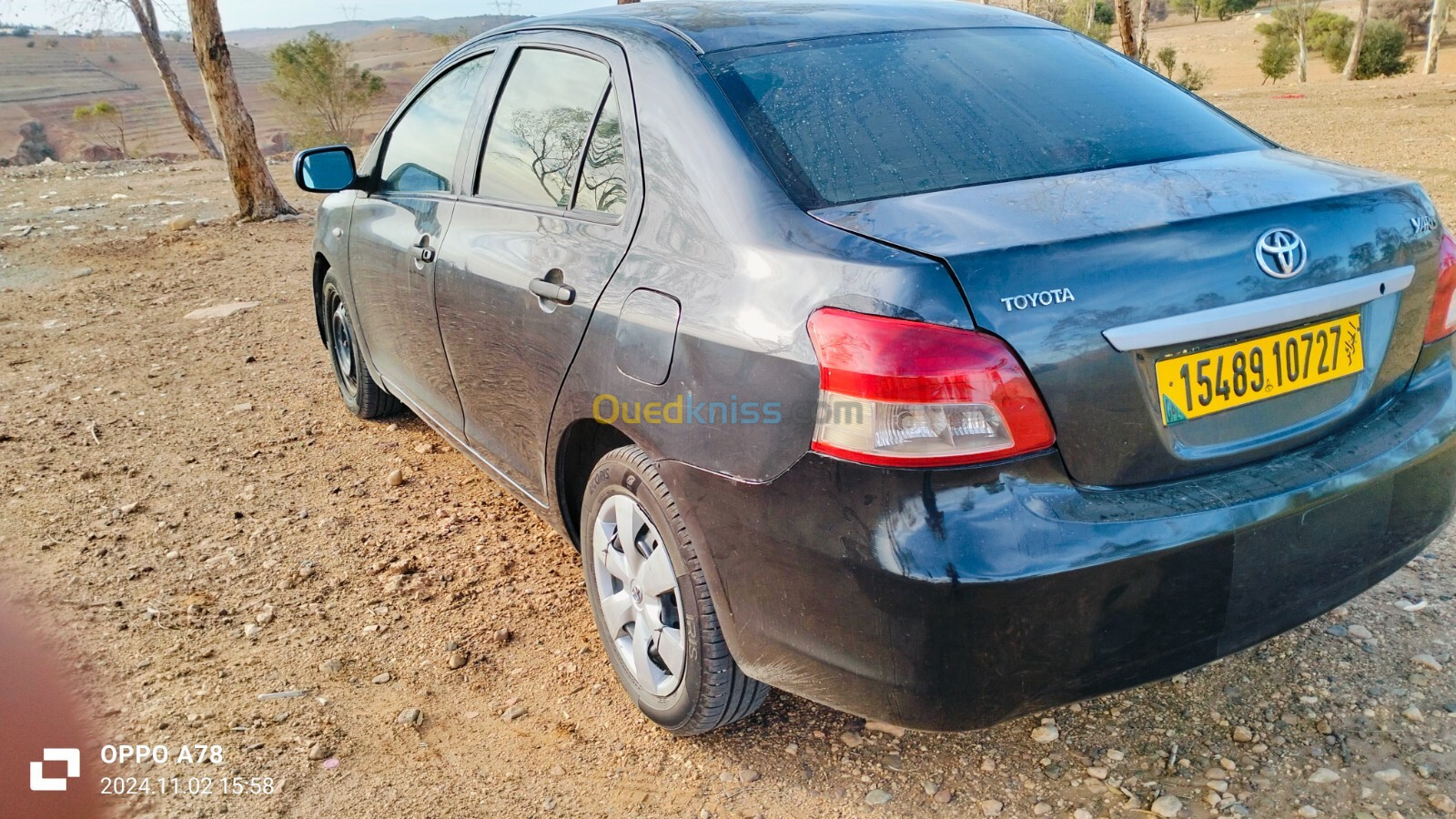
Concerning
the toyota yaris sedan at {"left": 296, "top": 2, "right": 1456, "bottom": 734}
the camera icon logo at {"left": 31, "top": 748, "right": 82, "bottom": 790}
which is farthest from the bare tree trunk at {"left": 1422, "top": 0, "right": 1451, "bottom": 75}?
the camera icon logo at {"left": 31, "top": 748, "right": 82, "bottom": 790}

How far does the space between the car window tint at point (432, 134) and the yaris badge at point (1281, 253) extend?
2345 millimetres

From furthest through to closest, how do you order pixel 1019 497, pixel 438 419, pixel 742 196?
pixel 438 419 → pixel 742 196 → pixel 1019 497

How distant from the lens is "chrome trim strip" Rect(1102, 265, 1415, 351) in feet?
5.88

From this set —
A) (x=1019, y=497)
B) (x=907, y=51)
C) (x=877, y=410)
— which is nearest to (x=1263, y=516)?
(x=1019, y=497)

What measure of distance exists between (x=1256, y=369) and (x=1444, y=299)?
0.68 m

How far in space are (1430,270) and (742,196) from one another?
1449 millimetres

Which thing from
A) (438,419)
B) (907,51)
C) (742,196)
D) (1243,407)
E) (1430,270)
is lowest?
(438,419)

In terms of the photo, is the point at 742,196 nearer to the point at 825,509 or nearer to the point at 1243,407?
A: the point at 825,509

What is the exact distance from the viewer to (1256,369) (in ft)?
6.28

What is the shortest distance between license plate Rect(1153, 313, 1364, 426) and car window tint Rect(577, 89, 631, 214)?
4.19 ft

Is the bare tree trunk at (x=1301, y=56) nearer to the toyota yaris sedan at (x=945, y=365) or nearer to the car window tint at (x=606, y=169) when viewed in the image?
the toyota yaris sedan at (x=945, y=365)

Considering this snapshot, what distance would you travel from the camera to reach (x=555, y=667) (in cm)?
291

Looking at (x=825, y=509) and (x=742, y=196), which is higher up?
(x=742, y=196)

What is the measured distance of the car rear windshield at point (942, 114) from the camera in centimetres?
220
